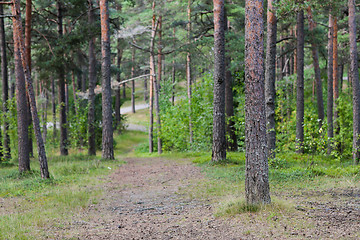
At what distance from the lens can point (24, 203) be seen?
835 centimetres

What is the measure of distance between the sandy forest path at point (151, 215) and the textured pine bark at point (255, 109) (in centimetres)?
92

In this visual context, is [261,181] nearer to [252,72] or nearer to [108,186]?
[252,72]

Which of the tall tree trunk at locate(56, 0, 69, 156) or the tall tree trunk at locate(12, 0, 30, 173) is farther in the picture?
the tall tree trunk at locate(56, 0, 69, 156)

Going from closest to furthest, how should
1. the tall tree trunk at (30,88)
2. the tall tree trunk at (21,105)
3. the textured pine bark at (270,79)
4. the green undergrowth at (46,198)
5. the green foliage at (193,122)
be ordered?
the green undergrowth at (46,198), the tall tree trunk at (30,88), the textured pine bark at (270,79), the tall tree trunk at (21,105), the green foliage at (193,122)

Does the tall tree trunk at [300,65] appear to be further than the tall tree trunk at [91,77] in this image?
No

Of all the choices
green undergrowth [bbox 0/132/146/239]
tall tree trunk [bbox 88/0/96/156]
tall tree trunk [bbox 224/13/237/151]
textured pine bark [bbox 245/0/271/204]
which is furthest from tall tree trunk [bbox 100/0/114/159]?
textured pine bark [bbox 245/0/271/204]

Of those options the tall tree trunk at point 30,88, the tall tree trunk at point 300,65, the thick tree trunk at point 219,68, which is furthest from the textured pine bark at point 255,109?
the tall tree trunk at point 300,65

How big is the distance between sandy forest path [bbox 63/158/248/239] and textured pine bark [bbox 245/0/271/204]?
916mm

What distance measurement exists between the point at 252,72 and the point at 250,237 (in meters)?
2.82

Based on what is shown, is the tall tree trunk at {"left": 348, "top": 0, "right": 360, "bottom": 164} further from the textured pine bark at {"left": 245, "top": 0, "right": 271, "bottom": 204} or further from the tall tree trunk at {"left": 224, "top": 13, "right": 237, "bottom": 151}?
the textured pine bark at {"left": 245, "top": 0, "right": 271, "bottom": 204}

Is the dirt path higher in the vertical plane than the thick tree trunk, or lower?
lower

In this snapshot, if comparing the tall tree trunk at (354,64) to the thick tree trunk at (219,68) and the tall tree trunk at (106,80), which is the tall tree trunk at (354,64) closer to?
the thick tree trunk at (219,68)

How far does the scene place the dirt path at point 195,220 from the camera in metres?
5.16

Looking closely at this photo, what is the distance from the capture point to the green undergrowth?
6195 mm
